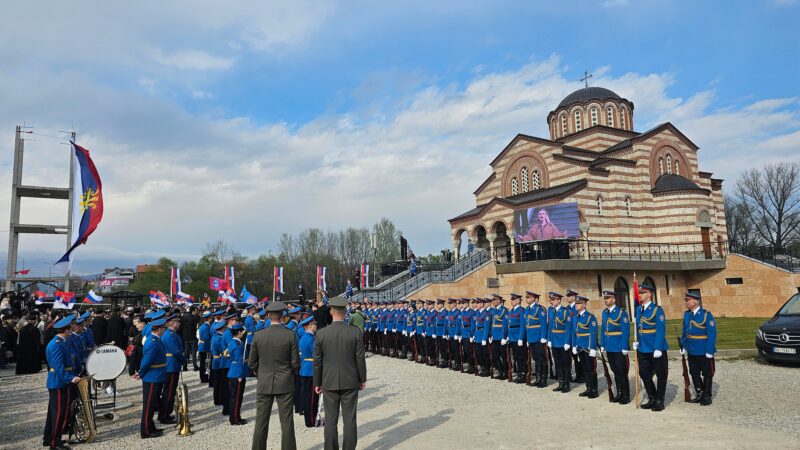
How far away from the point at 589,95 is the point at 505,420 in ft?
121

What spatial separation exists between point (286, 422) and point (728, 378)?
10215 mm

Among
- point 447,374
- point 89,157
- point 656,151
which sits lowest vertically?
point 447,374

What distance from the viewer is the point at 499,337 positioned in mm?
12375

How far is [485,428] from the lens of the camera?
307 inches

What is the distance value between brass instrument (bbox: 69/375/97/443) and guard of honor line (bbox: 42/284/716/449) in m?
0.11

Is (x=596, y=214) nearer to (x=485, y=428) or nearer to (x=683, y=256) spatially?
(x=683, y=256)

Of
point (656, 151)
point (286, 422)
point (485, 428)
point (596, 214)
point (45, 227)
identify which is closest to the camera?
point (286, 422)

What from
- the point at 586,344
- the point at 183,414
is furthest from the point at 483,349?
the point at 183,414

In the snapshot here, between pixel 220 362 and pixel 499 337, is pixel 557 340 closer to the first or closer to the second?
pixel 499 337

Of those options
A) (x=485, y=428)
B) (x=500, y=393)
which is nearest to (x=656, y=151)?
(x=500, y=393)

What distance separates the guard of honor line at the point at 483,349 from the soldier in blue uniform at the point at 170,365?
2 centimetres

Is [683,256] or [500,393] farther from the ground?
[683,256]

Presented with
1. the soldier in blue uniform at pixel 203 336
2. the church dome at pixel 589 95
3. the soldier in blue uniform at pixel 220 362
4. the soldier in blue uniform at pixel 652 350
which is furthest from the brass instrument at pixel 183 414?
the church dome at pixel 589 95

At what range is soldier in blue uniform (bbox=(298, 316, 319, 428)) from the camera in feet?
27.8
